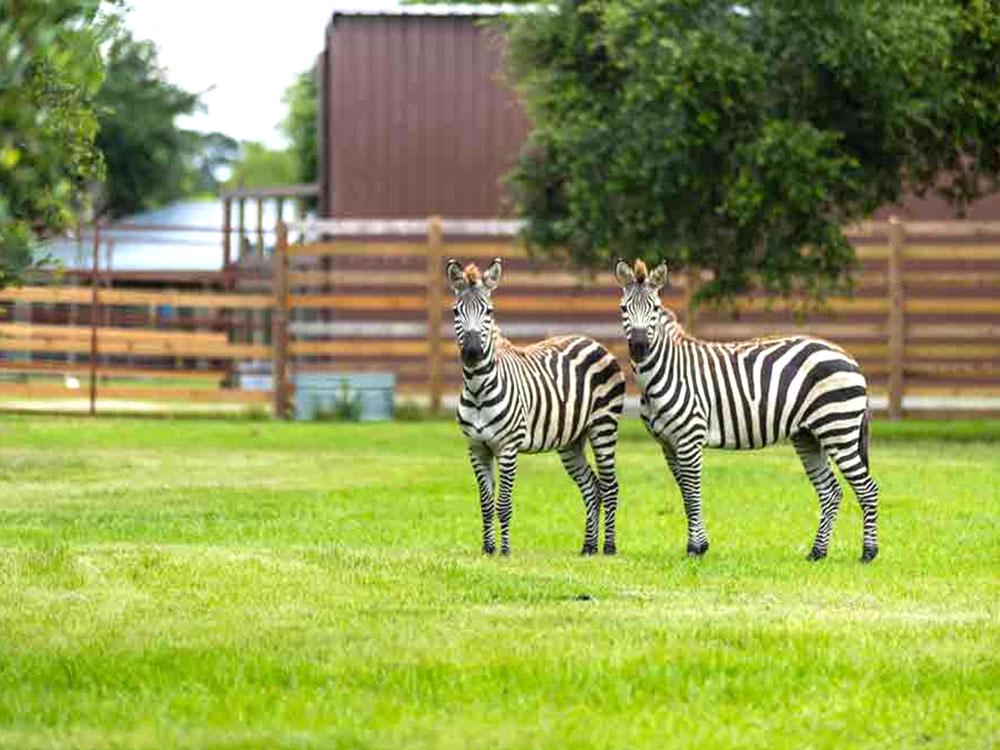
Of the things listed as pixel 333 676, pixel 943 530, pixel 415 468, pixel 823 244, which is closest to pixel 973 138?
pixel 823 244

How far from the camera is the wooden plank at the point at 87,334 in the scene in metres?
32.4

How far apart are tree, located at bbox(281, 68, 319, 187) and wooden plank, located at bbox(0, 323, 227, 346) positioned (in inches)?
1151

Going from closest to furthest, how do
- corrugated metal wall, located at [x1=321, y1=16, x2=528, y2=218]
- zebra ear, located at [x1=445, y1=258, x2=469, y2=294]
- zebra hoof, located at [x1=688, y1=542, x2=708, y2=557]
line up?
zebra ear, located at [x1=445, y1=258, x2=469, y2=294] < zebra hoof, located at [x1=688, y1=542, x2=708, y2=557] < corrugated metal wall, located at [x1=321, y1=16, x2=528, y2=218]

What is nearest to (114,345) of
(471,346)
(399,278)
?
(399,278)

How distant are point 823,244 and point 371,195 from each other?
14.2 m

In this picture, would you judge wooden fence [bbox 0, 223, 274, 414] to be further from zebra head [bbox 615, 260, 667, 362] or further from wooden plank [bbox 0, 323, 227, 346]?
zebra head [bbox 615, 260, 667, 362]

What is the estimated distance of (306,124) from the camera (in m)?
68.8

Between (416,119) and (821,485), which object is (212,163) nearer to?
(416,119)

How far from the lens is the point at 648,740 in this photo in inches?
324

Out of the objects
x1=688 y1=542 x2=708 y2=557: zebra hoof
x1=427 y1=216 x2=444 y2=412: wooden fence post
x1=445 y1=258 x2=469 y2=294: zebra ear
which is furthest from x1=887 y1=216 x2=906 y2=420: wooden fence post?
x1=445 y1=258 x2=469 y2=294: zebra ear

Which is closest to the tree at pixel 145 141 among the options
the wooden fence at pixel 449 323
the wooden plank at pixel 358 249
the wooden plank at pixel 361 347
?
the wooden fence at pixel 449 323

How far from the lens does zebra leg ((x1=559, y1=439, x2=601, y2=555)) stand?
14508 mm

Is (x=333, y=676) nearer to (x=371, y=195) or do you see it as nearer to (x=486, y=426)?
(x=486, y=426)

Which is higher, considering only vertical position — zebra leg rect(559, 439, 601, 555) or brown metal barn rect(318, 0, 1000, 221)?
brown metal barn rect(318, 0, 1000, 221)
